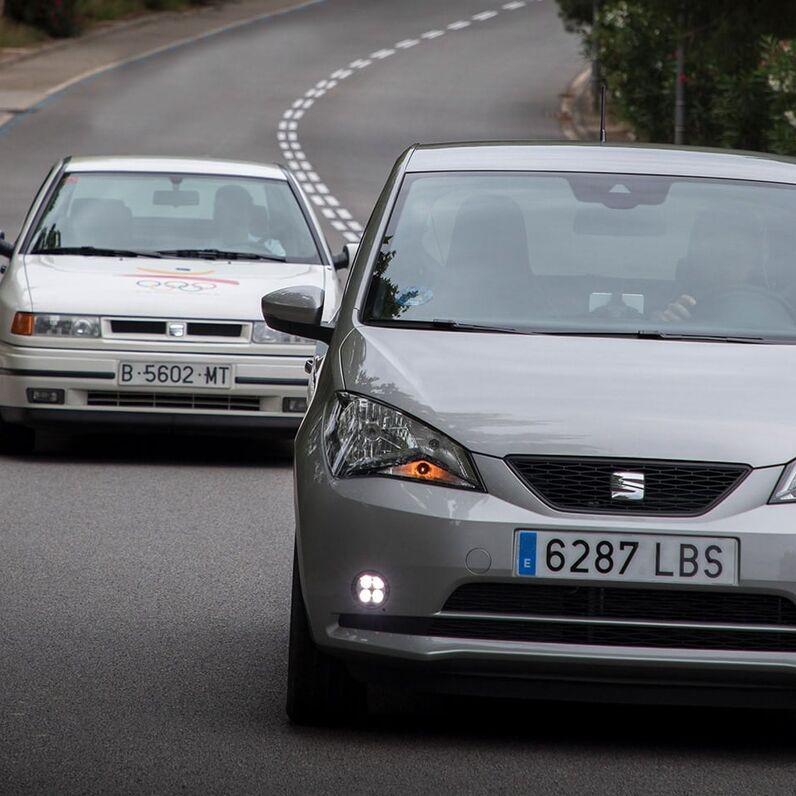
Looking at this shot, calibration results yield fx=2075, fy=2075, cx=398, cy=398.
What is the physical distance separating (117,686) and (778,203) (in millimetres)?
2568

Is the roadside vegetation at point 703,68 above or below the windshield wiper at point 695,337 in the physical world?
below

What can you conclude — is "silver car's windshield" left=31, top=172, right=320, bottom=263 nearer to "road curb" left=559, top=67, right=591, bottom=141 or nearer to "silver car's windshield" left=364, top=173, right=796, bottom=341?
"silver car's windshield" left=364, top=173, right=796, bottom=341

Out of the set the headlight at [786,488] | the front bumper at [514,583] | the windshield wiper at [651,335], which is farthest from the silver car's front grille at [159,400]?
the headlight at [786,488]

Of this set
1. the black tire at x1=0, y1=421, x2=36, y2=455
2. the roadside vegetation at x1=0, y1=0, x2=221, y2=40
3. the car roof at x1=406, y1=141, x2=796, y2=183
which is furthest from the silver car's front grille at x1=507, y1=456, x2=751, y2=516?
the roadside vegetation at x1=0, y1=0, x2=221, y2=40

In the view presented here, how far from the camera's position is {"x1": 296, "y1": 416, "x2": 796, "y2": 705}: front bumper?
205 inches

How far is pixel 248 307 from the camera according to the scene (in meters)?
11.2

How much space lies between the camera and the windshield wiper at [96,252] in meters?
11.9

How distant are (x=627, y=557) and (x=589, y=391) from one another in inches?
19.3

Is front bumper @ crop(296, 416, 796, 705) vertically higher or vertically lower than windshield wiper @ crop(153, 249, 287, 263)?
higher

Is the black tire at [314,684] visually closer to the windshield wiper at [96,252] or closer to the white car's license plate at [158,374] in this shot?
the white car's license plate at [158,374]

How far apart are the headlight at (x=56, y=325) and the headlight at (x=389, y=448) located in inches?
223

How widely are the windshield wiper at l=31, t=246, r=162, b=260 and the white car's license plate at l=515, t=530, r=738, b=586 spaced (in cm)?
705

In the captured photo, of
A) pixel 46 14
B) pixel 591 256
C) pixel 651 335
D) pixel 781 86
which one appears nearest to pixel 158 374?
pixel 591 256

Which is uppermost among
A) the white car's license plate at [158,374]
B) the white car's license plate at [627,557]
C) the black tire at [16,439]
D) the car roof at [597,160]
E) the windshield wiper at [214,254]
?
the car roof at [597,160]
